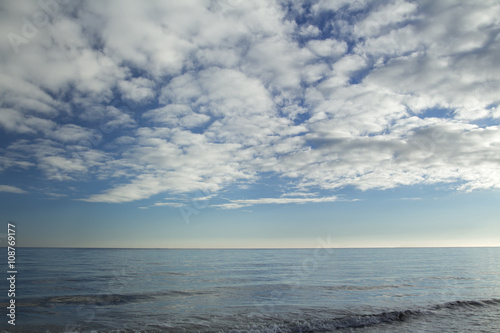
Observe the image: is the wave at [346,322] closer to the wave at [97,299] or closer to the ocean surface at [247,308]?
the ocean surface at [247,308]

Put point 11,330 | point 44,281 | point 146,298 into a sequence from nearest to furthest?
1. point 11,330
2. point 146,298
3. point 44,281

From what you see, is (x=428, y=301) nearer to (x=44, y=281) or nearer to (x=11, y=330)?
(x=11, y=330)

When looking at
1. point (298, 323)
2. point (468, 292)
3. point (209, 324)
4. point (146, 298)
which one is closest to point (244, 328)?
point (209, 324)

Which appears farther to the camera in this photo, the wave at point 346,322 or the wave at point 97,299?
the wave at point 97,299

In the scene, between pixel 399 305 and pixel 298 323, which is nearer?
pixel 298 323

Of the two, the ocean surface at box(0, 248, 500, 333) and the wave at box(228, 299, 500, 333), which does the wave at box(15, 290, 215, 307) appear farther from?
the wave at box(228, 299, 500, 333)

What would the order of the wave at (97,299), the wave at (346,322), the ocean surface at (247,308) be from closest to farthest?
the wave at (346,322)
the ocean surface at (247,308)
the wave at (97,299)

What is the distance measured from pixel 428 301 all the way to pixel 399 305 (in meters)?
4.43

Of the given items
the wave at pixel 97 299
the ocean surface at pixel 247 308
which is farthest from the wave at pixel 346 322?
the wave at pixel 97 299

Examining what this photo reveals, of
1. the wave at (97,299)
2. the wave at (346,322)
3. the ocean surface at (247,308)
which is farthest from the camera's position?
the wave at (97,299)

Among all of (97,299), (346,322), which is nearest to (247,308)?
(346,322)

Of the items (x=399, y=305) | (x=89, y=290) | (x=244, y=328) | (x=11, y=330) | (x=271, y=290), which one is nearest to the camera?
(x=11, y=330)

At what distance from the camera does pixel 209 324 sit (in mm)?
19219

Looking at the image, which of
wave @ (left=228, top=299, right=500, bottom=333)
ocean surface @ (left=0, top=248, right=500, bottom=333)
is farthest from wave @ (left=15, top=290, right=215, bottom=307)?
wave @ (left=228, top=299, right=500, bottom=333)
